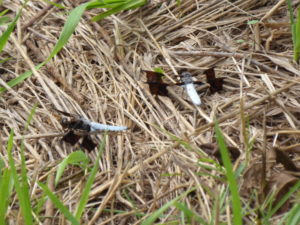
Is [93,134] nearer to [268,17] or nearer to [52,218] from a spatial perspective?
[52,218]

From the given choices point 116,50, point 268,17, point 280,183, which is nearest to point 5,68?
point 116,50

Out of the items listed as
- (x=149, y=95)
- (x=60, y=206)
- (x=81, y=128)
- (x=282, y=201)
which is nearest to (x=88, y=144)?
(x=81, y=128)

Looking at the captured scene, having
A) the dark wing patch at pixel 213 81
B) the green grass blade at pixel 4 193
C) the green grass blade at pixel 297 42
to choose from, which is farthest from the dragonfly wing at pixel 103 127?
the green grass blade at pixel 297 42

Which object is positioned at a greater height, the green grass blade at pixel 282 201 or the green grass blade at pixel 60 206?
the green grass blade at pixel 60 206

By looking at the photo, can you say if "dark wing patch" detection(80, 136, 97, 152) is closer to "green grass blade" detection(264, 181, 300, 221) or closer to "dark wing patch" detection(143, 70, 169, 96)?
"dark wing patch" detection(143, 70, 169, 96)

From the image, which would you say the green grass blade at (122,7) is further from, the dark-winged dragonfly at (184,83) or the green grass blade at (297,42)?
the green grass blade at (297,42)

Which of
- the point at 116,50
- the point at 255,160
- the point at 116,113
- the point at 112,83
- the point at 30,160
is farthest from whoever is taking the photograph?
the point at 116,50

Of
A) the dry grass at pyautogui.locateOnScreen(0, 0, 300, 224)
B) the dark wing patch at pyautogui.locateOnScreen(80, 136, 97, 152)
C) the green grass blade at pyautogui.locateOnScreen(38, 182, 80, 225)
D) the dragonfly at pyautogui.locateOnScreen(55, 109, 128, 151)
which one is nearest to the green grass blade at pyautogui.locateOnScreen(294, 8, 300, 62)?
the dry grass at pyautogui.locateOnScreen(0, 0, 300, 224)
